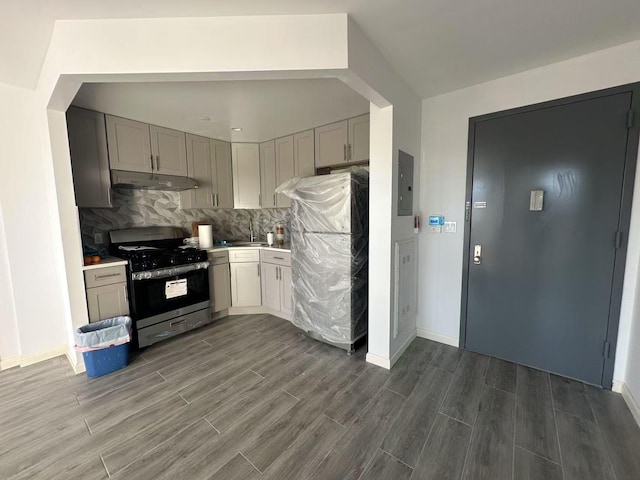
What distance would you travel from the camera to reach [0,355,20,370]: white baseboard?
229 cm

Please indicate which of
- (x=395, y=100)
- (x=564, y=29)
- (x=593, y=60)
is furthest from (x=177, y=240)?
(x=593, y=60)

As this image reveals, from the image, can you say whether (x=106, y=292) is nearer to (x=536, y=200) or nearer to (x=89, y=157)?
(x=89, y=157)

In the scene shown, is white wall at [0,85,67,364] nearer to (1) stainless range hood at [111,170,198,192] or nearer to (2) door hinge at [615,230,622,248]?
(1) stainless range hood at [111,170,198,192]

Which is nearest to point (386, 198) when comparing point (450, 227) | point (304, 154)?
point (450, 227)

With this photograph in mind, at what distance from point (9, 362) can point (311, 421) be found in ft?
8.96

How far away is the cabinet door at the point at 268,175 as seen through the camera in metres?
3.59

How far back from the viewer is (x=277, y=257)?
314 centimetres

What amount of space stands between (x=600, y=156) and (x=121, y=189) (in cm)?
Result: 431

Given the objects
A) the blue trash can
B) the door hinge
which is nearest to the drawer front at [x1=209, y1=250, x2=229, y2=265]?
the blue trash can

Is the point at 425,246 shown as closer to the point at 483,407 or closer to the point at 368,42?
the point at 483,407

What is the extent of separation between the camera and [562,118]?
1947 mm

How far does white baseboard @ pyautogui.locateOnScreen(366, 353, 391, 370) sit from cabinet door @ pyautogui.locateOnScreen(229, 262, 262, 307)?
1662 millimetres

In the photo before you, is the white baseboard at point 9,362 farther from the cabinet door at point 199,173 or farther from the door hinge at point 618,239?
the door hinge at point 618,239

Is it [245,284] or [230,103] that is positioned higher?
[230,103]
